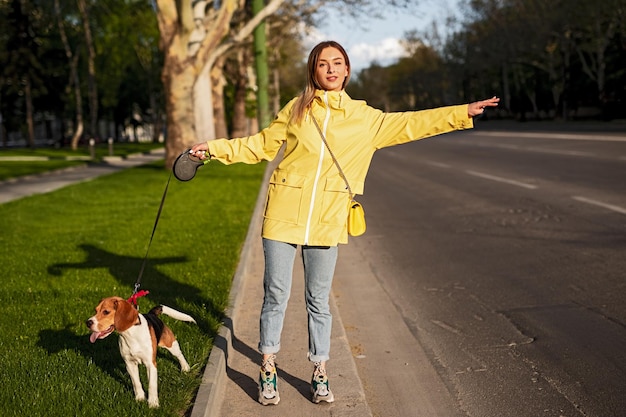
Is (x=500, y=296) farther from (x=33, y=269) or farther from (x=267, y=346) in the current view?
(x=33, y=269)

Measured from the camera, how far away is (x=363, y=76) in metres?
163

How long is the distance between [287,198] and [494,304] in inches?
126

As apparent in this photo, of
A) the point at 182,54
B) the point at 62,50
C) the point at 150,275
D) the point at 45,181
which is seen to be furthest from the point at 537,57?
the point at 150,275

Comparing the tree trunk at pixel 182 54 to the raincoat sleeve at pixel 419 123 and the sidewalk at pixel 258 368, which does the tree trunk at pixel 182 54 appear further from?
the raincoat sleeve at pixel 419 123

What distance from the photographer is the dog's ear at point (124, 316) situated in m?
4.32

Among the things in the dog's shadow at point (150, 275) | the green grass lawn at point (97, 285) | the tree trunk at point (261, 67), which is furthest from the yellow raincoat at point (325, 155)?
the tree trunk at point (261, 67)

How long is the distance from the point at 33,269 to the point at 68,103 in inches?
2728

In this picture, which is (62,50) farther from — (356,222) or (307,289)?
(356,222)

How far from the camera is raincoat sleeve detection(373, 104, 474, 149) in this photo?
4.60m

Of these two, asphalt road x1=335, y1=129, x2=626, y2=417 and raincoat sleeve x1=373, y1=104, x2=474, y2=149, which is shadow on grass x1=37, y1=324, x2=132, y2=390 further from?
raincoat sleeve x1=373, y1=104, x2=474, y2=149

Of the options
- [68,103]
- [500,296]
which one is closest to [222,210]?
[500,296]

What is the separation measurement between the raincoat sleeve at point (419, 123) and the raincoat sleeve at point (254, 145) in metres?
0.53

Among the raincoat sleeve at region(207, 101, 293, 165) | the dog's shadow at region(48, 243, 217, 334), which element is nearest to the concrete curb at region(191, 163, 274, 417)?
the dog's shadow at region(48, 243, 217, 334)

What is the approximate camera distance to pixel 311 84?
4562 millimetres
